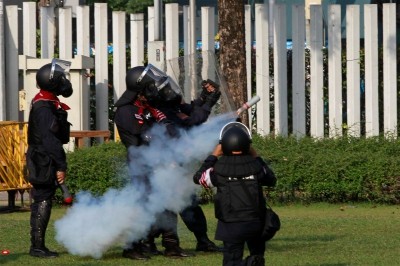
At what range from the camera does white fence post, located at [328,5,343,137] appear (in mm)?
20266

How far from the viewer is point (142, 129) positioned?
11336mm

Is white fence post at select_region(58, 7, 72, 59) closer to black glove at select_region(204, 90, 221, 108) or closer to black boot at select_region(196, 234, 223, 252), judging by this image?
black glove at select_region(204, 90, 221, 108)

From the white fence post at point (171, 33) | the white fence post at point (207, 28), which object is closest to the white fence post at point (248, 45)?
the white fence post at point (207, 28)

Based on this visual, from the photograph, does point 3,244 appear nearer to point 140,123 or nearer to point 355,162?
point 140,123

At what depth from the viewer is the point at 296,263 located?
431 inches

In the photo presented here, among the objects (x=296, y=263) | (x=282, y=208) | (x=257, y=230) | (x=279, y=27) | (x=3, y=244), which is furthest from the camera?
(x=279, y=27)

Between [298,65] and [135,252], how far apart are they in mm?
9630

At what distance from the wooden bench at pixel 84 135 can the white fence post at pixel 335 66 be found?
3.98 meters

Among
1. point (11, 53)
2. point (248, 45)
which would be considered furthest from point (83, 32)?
point (248, 45)

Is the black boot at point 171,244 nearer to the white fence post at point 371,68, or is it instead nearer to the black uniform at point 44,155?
the black uniform at point 44,155

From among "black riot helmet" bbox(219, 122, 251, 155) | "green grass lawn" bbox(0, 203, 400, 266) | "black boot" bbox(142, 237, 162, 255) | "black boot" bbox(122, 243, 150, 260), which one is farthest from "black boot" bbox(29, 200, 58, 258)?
"black riot helmet" bbox(219, 122, 251, 155)

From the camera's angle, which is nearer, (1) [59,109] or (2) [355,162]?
(1) [59,109]

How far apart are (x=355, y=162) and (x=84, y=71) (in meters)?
5.74

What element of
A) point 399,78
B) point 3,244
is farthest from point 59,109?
point 399,78
